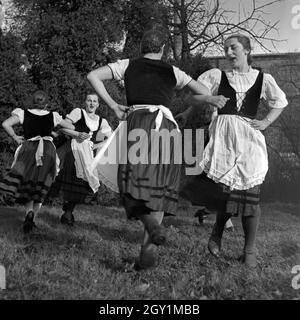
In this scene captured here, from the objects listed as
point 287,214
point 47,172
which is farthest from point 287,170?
point 47,172

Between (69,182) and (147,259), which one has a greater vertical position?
(69,182)

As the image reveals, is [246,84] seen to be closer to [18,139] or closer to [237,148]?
[237,148]

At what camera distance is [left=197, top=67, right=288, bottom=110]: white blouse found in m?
3.87

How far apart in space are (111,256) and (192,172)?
40.8 inches

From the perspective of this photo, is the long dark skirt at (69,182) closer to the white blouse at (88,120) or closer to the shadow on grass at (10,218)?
the white blouse at (88,120)

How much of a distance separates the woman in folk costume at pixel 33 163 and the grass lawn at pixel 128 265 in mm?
392

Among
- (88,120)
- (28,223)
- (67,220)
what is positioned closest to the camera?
(28,223)

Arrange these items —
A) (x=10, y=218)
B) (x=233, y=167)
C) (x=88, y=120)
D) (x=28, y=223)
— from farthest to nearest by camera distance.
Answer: (x=10, y=218) < (x=88, y=120) < (x=28, y=223) < (x=233, y=167)

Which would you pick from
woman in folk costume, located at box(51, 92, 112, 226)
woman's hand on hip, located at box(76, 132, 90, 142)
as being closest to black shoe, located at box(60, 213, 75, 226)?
A: woman in folk costume, located at box(51, 92, 112, 226)

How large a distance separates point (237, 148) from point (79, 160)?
252cm

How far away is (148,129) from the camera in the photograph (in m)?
3.32

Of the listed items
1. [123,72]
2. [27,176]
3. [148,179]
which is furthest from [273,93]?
[27,176]
